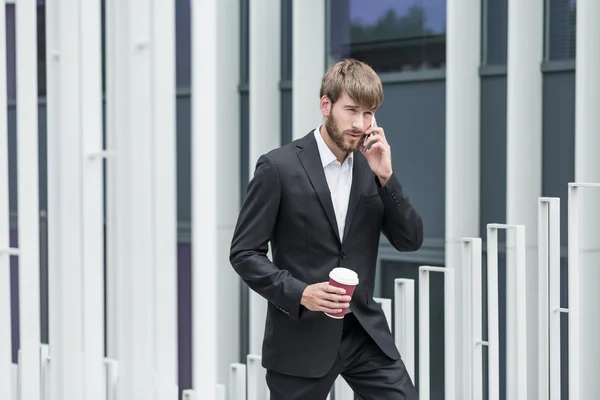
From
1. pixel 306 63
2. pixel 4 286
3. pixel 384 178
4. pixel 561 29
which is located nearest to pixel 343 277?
pixel 384 178

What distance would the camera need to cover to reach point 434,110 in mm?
6828

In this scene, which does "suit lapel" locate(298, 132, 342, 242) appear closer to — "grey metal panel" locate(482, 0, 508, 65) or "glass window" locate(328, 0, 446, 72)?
"grey metal panel" locate(482, 0, 508, 65)

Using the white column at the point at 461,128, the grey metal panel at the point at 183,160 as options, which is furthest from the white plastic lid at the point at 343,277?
the grey metal panel at the point at 183,160

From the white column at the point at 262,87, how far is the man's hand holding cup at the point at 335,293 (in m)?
4.54

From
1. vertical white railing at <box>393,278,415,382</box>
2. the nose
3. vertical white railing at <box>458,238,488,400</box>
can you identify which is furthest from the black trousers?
vertical white railing at <box>458,238,488,400</box>

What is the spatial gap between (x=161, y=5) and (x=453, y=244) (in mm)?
4316

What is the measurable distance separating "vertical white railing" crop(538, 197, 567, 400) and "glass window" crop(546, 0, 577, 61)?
2.25 metres

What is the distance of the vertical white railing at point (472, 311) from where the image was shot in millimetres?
4156

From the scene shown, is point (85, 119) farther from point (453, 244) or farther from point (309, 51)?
point (309, 51)

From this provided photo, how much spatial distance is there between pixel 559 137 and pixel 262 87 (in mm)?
2467

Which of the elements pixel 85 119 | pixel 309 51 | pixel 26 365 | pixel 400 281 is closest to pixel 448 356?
pixel 400 281

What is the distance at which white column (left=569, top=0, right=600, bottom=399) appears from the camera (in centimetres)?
544

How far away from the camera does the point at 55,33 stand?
8.38ft

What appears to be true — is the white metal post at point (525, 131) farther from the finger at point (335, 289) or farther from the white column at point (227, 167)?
the finger at point (335, 289)
